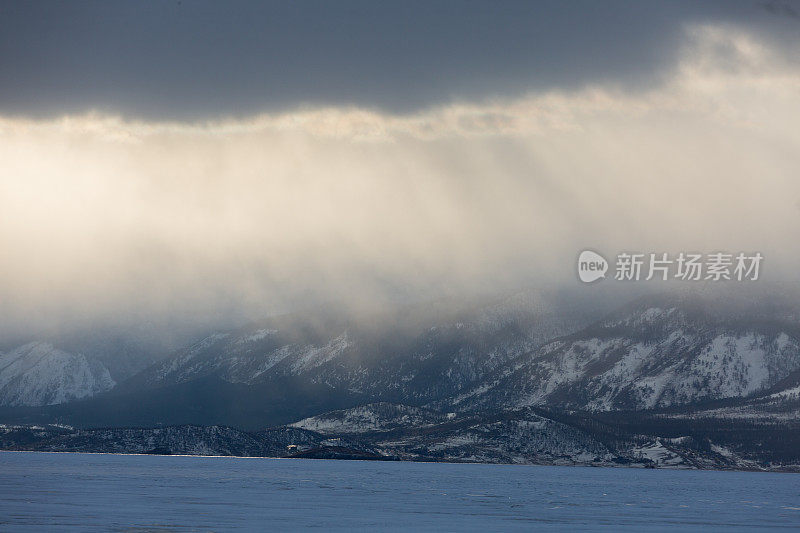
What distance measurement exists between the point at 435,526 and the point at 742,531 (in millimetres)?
53116

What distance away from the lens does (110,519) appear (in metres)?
188

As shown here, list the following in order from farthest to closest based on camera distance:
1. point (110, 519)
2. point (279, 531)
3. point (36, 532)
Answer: point (110, 519) < point (279, 531) < point (36, 532)

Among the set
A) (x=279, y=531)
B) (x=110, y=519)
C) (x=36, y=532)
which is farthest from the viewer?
(x=110, y=519)

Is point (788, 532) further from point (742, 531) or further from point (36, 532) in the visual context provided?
point (36, 532)

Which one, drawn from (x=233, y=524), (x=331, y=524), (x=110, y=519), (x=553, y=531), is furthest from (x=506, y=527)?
(x=110, y=519)

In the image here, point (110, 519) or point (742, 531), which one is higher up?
point (742, 531)

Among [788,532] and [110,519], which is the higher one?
[788,532]

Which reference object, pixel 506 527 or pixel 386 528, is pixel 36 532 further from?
pixel 506 527

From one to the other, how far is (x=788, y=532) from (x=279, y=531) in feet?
290

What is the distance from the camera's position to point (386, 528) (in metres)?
190

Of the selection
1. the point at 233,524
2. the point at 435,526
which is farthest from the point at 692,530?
the point at 233,524

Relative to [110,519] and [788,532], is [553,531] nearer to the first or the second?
[788,532]

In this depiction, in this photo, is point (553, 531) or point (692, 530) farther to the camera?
point (692, 530)

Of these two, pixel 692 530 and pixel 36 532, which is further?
pixel 692 530
